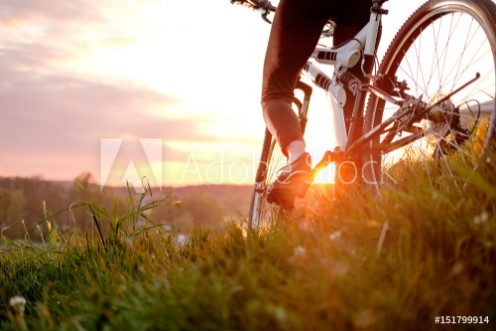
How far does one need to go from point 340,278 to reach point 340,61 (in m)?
2.24

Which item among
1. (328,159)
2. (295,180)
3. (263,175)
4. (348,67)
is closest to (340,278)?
(295,180)

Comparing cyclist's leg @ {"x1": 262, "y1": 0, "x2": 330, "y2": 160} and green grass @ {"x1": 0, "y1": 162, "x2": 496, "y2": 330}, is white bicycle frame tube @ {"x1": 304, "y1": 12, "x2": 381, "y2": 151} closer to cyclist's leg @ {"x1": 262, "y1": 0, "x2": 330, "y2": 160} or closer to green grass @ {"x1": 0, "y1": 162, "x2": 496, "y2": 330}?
cyclist's leg @ {"x1": 262, "y1": 0, "x2": 330, "y2": 160}

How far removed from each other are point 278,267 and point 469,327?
0.65 m

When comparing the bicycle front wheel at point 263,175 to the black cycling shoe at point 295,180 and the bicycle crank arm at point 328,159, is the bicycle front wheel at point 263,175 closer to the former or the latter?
the bicycle crank arm at point 328,159

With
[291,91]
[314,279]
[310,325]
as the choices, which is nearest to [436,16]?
[291,91]

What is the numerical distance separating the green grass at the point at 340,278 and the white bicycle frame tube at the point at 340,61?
1182mm

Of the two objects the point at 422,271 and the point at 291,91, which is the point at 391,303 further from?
the point at 291,91

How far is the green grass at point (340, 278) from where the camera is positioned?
164cm

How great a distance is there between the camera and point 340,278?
171cm

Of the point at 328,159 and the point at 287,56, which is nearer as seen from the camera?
the point at 287,56

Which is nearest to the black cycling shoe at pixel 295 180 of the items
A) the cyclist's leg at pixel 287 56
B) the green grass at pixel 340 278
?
the cyclist's leg at pixel 287 56

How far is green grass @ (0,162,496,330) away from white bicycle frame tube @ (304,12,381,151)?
1.18 metres

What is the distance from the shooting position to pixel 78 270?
284cm

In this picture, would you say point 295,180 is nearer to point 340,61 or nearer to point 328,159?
point 328,159
